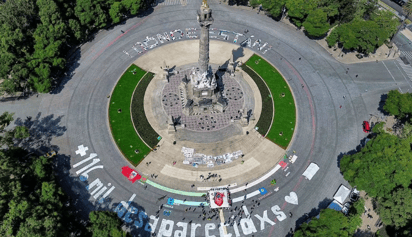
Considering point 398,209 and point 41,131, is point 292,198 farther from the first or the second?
point 41,131

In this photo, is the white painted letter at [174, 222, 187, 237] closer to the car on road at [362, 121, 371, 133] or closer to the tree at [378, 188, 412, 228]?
the tree at [378, 188, 412, 228]

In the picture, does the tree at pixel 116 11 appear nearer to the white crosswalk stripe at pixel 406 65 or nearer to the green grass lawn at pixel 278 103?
the green grass lawn at pixel 278 103

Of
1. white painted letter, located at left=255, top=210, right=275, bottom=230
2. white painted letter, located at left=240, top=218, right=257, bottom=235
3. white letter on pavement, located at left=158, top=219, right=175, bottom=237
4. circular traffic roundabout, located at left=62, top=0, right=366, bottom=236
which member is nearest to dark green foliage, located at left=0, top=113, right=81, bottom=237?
circular traffic roundabout, located at left=62, top=0, right=366, bottom=236

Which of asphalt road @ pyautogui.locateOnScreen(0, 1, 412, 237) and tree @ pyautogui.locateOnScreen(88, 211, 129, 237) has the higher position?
asphalt road @ pyautogui.locateOnScreen(0, 1, 412, 237)

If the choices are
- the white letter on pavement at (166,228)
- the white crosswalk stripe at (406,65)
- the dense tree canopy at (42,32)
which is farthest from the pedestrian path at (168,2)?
the white letter on pavement at (166,228)

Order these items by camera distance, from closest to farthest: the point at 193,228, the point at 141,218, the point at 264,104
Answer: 1. the point at 193,228
2. the point at 141,218
3. the point at 264,104

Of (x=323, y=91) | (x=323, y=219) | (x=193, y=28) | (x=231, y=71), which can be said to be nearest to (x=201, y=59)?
(x=231, y=71)

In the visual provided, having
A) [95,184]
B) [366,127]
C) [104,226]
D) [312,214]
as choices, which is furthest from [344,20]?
[104,226]
